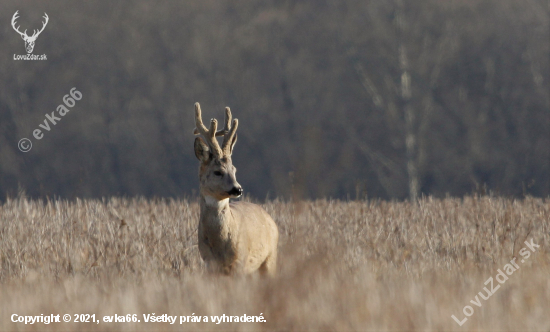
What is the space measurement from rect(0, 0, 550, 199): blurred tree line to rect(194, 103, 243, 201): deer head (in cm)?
1421

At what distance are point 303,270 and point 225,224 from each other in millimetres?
2507

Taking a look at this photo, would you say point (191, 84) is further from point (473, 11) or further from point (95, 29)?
point (473, 11)

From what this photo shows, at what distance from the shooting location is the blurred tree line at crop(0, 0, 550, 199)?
72.1ft

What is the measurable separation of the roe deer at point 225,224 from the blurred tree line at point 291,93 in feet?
46.4

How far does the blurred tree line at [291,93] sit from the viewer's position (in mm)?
21984

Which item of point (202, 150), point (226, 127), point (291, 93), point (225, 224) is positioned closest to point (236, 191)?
point (225, 224)

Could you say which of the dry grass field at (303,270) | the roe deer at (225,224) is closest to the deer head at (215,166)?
the roe deer at (225,224)

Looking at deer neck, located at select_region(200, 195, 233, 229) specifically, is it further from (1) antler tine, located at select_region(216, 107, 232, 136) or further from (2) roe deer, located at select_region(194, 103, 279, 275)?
(1) antler tine, located at select_region(216, 107, 232, 136)

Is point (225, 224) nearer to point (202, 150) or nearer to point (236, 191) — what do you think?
point (236, 191)

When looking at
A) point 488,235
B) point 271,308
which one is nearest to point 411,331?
point 271,308

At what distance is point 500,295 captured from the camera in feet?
17.8

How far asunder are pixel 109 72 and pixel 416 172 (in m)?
10.3

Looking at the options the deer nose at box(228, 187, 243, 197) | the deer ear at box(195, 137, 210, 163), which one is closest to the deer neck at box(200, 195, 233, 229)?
the deer nose at box(228, 187, 243, 197)

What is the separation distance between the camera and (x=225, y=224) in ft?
20.9
